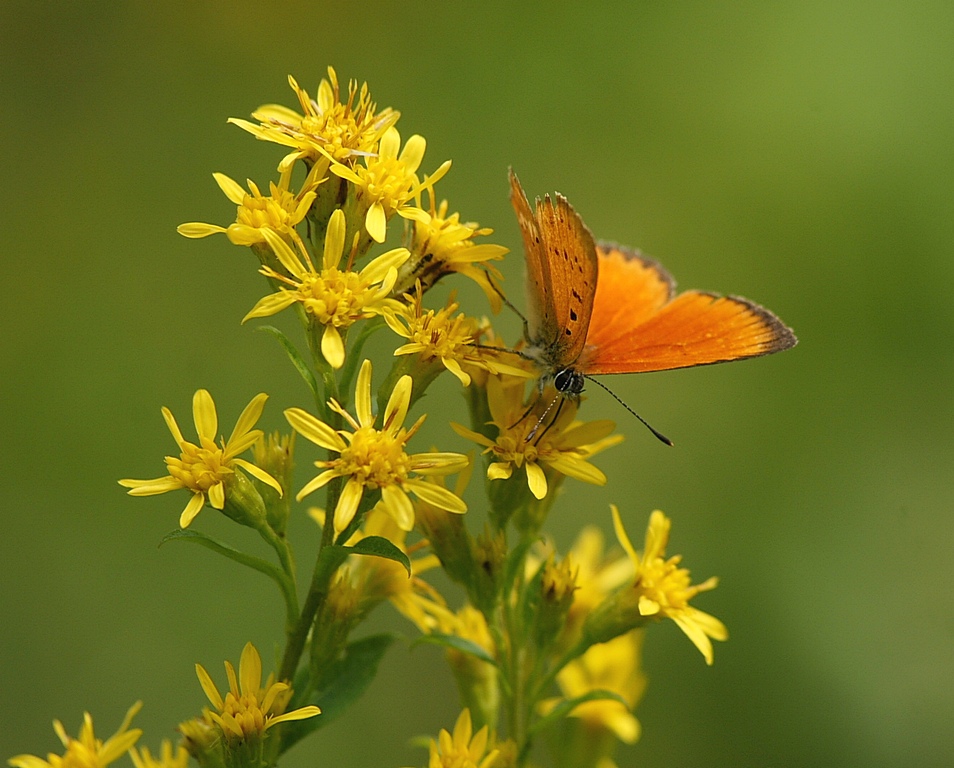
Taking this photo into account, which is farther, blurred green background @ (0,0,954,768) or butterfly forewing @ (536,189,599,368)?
blurred green background @ (0,0,954,768)

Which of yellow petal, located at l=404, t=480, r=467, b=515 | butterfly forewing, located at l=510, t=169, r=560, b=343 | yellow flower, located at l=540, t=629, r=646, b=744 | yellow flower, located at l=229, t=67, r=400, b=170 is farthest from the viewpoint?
yellow flower, located at l=540, t=629, r=646, b=744

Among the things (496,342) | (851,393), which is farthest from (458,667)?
(851,393)

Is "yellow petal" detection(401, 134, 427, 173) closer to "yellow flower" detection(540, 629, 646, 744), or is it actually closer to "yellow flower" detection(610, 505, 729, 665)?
"yellow flower" detection(610, 505, 729, 665)

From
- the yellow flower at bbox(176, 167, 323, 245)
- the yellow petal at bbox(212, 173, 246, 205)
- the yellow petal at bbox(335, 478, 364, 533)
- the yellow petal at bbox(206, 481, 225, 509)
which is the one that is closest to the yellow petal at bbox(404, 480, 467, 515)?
the yellow petal at bbox(335, 478, 364, 533)

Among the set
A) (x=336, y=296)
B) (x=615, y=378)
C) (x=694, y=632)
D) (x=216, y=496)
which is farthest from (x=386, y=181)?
(x=615, y=378)

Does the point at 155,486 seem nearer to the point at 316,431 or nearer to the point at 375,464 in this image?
the point at 316,431

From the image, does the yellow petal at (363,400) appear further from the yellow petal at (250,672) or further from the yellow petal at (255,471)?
the yellow petal at (250,672)
